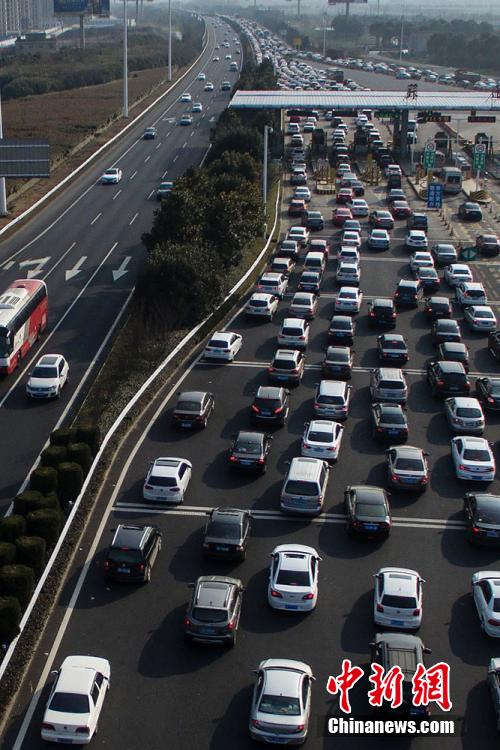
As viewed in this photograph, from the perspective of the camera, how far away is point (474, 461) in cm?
3366

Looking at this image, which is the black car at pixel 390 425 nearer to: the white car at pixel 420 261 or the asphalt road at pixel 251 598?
the asphalt road at pixel 251 598

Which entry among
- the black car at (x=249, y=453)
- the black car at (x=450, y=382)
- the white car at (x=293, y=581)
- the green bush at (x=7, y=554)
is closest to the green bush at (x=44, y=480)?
the green bush at (x=7, y=554)

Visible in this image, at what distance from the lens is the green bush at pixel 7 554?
26594mm

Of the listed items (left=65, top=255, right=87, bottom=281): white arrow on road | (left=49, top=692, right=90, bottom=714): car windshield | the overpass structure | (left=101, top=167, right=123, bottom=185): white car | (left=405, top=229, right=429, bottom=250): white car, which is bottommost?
(left=65, top=255, right=87, bottom=281): white arrow on road

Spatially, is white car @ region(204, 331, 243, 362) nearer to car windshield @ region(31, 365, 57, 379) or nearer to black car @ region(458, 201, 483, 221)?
car windshield @ region(31, 365, 57, 379)

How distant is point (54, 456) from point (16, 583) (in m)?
6.95

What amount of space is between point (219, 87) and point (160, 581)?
418ft

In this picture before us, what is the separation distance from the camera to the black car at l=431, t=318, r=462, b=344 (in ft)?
151

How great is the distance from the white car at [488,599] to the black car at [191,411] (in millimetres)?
13168

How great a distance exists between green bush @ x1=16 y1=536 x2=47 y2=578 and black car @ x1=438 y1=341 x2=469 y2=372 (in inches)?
845

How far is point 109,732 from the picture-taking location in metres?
22.0

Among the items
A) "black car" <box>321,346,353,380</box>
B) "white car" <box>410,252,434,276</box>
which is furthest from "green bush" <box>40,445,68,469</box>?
"white car" <box>410,252,434,276</box>

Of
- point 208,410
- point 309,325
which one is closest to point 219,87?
point 309,325

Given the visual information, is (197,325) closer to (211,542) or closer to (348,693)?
(211,542)
